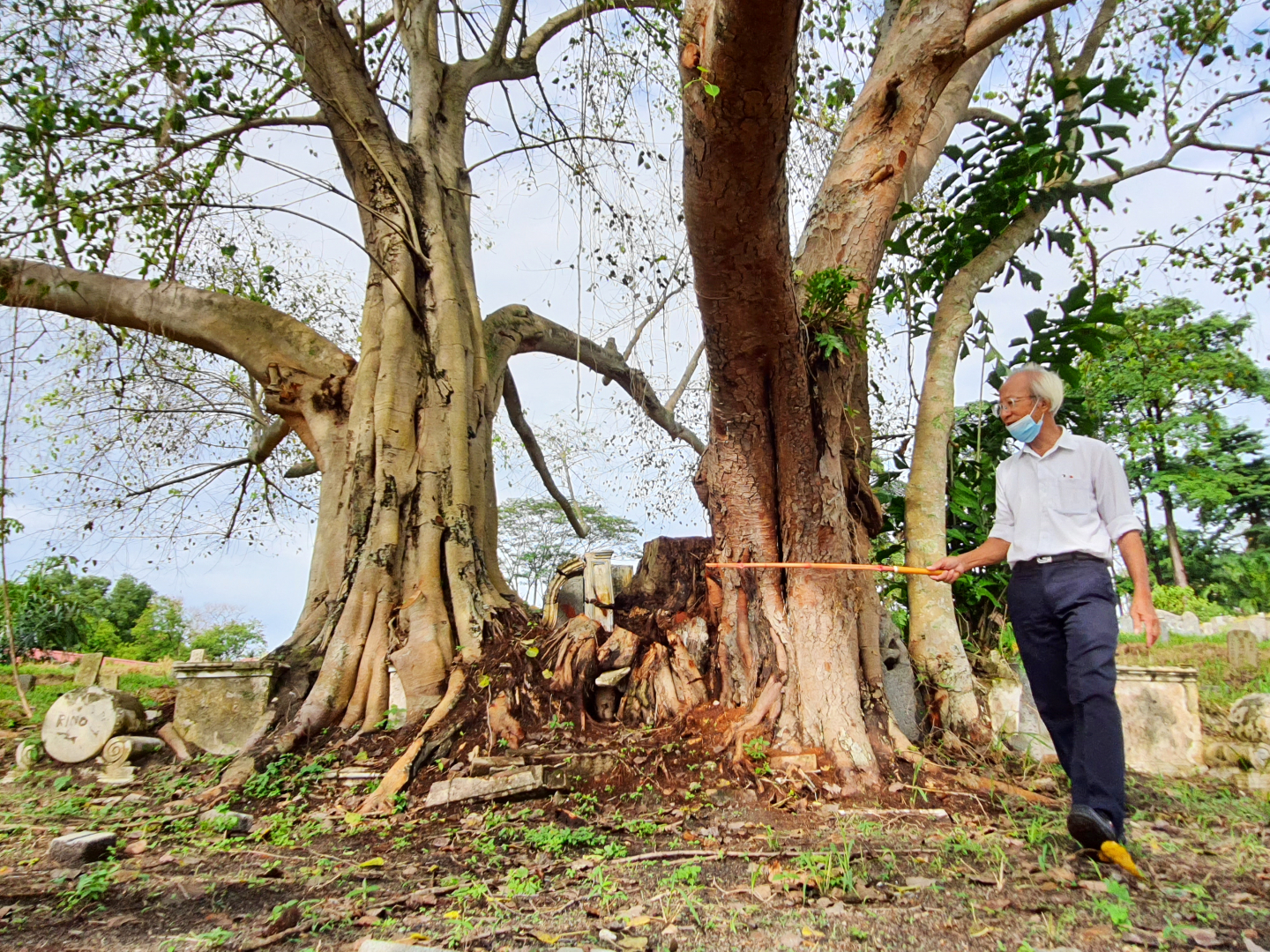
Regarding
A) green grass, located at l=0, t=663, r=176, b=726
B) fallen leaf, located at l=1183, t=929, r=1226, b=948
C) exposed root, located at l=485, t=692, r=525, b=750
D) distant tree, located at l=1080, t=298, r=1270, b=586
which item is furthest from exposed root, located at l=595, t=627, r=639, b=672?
distant tree, located at l=1080, t=298, r=1270, b=586

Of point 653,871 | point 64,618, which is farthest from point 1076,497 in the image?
point 64,618

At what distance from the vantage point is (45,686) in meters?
8.64

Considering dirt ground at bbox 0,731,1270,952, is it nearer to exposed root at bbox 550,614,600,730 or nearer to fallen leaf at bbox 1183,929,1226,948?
fallen leaf at bbox 1183,929,1226,948

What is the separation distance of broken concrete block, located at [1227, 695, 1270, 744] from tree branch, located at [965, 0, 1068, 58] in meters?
4.37

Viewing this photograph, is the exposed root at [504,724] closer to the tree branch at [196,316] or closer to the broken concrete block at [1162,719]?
the tree branch at [196,316]

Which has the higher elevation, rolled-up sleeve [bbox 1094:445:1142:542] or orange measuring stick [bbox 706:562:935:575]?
rolled-up sleeve [bbox 1094:445:1142:542]

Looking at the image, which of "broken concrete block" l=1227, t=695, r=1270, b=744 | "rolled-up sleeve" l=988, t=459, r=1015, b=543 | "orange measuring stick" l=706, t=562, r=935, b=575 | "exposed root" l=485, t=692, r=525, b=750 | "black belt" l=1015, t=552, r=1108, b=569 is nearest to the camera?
"black belt" l=1015, t=552, r=1108, b=569

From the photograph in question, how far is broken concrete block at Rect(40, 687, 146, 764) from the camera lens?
4.70 m

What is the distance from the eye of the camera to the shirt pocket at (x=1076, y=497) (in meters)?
3.02

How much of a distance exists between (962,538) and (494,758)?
130 inches

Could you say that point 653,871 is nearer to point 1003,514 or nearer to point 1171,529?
point 1003,514

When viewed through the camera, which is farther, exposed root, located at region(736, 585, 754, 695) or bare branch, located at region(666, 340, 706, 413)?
bare branch, located at region(666, 340, 706, 413)

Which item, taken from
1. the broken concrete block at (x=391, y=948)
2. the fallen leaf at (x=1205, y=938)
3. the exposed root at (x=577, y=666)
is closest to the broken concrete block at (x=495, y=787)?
the exposed root at (x=577, y=666)

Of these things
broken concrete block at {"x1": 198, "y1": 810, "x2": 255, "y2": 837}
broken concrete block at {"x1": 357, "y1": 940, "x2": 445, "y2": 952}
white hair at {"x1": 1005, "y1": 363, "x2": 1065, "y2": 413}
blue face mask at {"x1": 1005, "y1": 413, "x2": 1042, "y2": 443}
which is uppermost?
white hair at {"x1": 1005, "y1": 363, "x2": 1065, "y2": 413}
